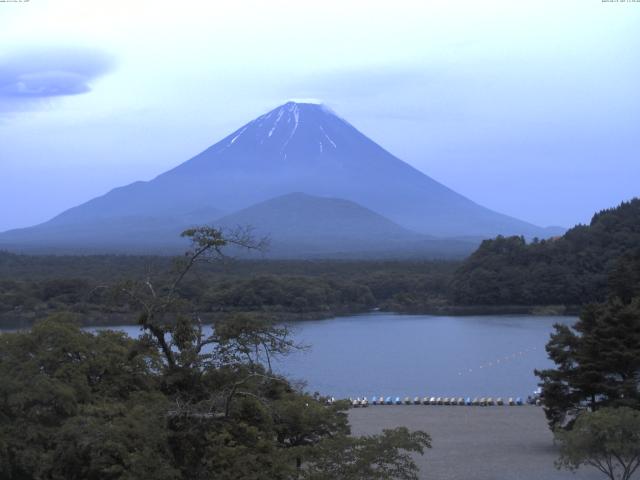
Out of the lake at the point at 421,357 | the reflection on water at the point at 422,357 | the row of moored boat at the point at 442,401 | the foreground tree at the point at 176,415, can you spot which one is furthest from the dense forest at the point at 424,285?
the foreground tree at the point at 176,415

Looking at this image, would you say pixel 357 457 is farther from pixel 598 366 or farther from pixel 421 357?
pixel 421 357

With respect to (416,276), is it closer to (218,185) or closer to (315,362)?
(315,362)

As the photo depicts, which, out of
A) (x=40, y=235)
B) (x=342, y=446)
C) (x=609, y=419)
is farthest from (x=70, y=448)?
(x=40, y=235)

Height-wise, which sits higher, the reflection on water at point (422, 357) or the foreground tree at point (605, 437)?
the foreground tree at point (605, 437)

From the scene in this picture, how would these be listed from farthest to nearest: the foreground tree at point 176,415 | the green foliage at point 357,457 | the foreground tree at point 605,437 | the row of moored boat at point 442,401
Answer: the row of moored boat at point 442,401
the foreground tree at point 605,437
the green foliage at point 357,457
the foreground tree at point 176,415

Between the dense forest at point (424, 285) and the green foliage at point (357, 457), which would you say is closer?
the green foliage at point (357, 457)

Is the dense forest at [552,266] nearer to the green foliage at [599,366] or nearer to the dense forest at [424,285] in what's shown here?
the dense forest at [424,285]

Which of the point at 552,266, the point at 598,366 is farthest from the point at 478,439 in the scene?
the point at 552,266
